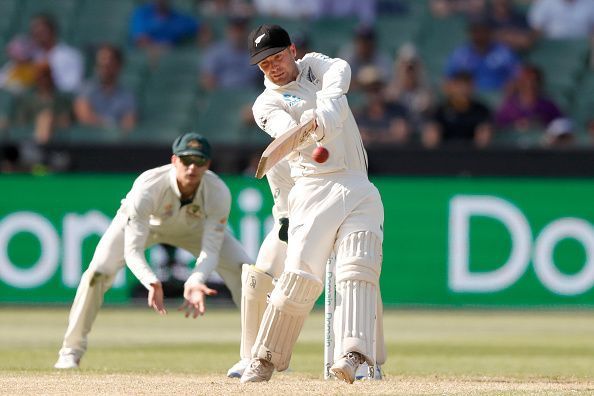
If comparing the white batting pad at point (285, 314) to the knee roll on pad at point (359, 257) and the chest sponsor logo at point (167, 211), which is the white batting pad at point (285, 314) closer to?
the knee roll on pad at point (359, 257)

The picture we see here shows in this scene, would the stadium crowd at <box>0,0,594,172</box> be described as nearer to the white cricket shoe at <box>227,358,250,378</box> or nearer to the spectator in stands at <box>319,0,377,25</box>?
the spectator in stands at <box>319,0,377,25</box>

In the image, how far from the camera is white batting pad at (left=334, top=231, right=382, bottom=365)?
7.37 metres

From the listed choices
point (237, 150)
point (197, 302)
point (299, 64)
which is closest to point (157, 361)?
point (197, 302)

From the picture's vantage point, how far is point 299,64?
7.77 metres

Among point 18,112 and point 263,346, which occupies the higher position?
point 18,112

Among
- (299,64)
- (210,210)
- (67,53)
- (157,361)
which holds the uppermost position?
(67,53)

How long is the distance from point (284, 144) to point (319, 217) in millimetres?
580

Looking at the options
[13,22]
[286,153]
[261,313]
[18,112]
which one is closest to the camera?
[286,153]

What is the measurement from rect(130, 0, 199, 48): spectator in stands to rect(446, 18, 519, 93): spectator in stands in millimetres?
3478

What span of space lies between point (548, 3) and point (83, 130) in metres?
6.08

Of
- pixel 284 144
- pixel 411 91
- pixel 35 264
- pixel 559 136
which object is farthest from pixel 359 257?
pixel 411 91

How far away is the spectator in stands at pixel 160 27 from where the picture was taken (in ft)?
58.9

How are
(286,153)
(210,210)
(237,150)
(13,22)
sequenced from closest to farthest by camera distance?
(286,153), (210,210), (237,150), (13,22)

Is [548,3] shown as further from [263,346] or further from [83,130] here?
[263,346]
